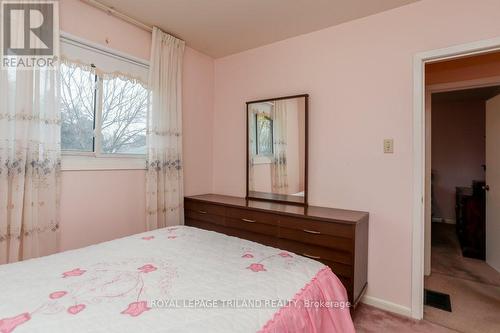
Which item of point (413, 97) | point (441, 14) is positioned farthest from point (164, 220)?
point (441, 14)

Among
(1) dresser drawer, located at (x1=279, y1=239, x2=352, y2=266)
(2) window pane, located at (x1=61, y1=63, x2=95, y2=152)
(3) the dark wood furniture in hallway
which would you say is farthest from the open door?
(2) window pane, located at (x1=61, y1=63, x2=95, y2=152)

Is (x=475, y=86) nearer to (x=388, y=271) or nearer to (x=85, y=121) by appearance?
(x=388, y=271)

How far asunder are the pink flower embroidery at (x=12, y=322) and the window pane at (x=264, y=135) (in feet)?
7.57

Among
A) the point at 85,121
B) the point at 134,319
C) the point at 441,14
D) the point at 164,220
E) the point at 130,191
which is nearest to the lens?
the point at 134,319

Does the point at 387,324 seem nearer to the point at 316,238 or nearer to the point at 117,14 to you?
the point at 316,238

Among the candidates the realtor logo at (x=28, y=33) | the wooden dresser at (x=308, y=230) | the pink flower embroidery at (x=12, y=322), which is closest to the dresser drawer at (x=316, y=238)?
the wooden dresser at (x=308, y=230)

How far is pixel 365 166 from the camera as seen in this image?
2.29 meters

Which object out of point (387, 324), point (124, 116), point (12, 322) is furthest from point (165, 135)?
point (387, 324)

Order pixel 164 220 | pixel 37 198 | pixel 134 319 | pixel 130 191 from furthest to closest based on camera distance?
1. pixel 164 220
2. pixel 130 191
3. pixel 37 198
4. pixel 134 319

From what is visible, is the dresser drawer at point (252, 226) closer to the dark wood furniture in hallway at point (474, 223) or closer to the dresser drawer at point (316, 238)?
the dresser drawer at point (316, 238)

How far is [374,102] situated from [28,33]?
2649 millimetres

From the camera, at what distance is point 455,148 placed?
5.23 meters

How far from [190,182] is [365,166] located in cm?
188

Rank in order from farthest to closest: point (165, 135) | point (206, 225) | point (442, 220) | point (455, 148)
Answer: point (442, 220), point (455, 148), point (206, 225), point (165, 135)
